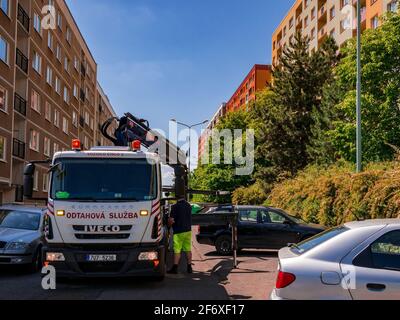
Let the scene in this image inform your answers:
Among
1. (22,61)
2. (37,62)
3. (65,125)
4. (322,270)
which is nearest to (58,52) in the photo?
(65,125)

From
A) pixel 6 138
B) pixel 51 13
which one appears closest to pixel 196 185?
pixel 51 13

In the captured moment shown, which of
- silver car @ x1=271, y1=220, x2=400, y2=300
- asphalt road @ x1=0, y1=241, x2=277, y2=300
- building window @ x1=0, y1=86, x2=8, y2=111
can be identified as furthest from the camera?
building window @ x1=0, y1=86, x2=8, y2=111

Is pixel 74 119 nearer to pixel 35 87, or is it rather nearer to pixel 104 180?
pixel 35 87

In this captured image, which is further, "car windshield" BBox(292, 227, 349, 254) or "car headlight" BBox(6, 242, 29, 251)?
"car headlight" BBox(6, 242, 29, 251)

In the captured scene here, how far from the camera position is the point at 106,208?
9391 millimetres

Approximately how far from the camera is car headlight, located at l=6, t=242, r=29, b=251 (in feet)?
37.0

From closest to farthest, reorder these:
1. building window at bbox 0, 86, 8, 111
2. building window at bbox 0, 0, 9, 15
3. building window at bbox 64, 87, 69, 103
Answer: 1. building window at bbox 0, 0, 9, 15
2. building window at bbox 0, 86, 8, 111
3. building window at bbox 64, 87, 69, 103

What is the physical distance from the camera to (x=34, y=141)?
118 feet

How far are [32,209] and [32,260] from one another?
7.45 feet

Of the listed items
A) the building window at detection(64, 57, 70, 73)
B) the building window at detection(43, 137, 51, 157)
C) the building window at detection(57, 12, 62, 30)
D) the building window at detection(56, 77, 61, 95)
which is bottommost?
the building window at detection(43, 137, 51, 157)

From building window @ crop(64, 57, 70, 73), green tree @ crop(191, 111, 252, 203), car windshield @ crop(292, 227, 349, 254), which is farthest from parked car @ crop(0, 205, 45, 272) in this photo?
green tree @ crop(191, 111, 252, 203)

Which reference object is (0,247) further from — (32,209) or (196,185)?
(196,185)

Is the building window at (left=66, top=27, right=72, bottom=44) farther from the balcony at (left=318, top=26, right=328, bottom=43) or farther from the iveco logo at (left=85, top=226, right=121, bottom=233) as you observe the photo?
the iveco logo at (left=85, top=226, right=121, bottom=233)

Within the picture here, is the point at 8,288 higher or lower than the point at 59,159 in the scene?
lower
